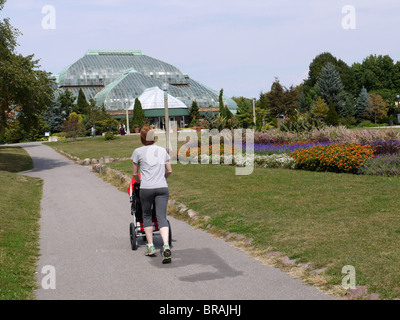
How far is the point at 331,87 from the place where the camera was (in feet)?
213

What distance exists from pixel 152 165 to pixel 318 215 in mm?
3600

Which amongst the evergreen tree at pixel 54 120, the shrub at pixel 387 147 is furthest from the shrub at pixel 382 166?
the evergreen tree at pixel 54 120

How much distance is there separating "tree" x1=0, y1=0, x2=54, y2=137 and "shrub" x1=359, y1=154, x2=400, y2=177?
19.1 m

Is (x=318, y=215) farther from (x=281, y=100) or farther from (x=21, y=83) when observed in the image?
(x=281, y=100)

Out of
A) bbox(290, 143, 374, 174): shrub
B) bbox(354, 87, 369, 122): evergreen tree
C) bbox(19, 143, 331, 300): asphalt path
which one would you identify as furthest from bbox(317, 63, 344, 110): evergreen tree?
bbox(19, 143, 331, 300): asphalt path

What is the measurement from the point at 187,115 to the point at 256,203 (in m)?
80.2

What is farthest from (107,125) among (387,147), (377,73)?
(377,73)

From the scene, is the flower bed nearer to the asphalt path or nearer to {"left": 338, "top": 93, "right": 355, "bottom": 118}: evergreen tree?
the asphalt path

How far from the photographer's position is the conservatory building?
284ft

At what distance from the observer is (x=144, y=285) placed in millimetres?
6133

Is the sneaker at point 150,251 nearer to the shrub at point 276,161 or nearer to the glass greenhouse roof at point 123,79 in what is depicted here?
the shrub at point 276,161
